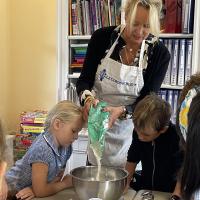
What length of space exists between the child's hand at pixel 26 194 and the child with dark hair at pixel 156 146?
1.33 ft

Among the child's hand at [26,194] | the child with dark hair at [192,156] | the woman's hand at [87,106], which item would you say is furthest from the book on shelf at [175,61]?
the child with dark hair at [192,156]

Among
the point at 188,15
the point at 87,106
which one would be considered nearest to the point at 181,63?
the point at 188,15

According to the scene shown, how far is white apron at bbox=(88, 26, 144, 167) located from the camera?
1703mm

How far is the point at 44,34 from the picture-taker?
→ 2.79 meters

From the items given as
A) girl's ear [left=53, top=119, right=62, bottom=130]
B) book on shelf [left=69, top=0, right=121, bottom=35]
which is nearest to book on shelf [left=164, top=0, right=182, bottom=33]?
book on shelf [left=69, top=0, right=121, bottom=35]

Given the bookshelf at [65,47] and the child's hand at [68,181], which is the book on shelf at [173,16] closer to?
the bookshelf at [65,47]

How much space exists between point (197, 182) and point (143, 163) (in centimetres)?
73

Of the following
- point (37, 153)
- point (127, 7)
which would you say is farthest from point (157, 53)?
point (37, 153)

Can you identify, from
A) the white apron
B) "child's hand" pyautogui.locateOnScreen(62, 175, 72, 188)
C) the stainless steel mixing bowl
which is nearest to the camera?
the stainless steel mixing bowl

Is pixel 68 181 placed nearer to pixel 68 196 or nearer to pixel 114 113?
pixel 68 196

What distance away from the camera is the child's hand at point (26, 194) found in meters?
1.27

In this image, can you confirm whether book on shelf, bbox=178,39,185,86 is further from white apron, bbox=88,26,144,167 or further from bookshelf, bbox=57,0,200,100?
white apron, bbox=88,26,144,167

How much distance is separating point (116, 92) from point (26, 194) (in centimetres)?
68

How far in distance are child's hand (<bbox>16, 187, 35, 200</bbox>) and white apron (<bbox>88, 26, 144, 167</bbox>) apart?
18.3 inches
